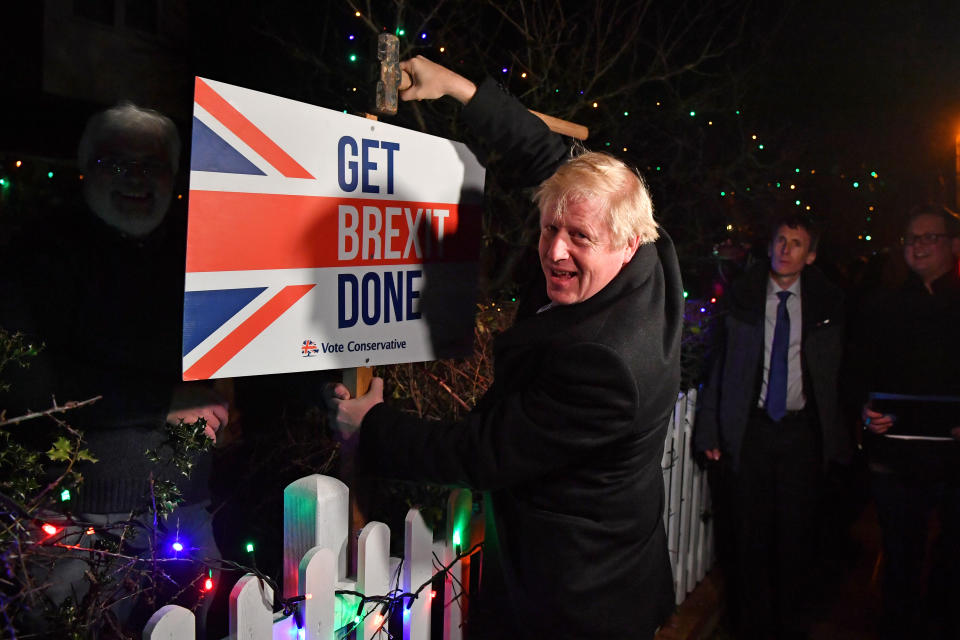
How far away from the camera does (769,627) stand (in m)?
4.11

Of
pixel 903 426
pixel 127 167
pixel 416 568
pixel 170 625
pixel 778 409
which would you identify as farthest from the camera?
pixel 778 409

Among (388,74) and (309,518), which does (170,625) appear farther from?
(388,74)

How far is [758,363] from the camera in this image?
3943 mm

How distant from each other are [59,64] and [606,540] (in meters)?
14.0

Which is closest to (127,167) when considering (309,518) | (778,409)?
(309,518)

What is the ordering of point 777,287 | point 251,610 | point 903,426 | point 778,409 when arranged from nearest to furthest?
point 251,610
point 903,426
point 778,409
point 777,287

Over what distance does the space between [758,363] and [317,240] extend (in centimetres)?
285

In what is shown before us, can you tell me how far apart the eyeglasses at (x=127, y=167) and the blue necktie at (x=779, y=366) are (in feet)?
10.4

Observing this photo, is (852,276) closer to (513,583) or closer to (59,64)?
(513,583)

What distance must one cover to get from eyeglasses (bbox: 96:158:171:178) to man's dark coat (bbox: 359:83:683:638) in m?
1.24

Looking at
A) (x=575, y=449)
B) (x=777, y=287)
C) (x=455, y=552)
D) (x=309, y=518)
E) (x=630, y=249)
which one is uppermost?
(x=777, y=287)

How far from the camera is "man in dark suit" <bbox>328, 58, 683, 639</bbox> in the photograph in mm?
1874

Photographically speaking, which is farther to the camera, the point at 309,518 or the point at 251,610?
the point at 309,518

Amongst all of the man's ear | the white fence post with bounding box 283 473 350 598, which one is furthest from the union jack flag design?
the man's ear
